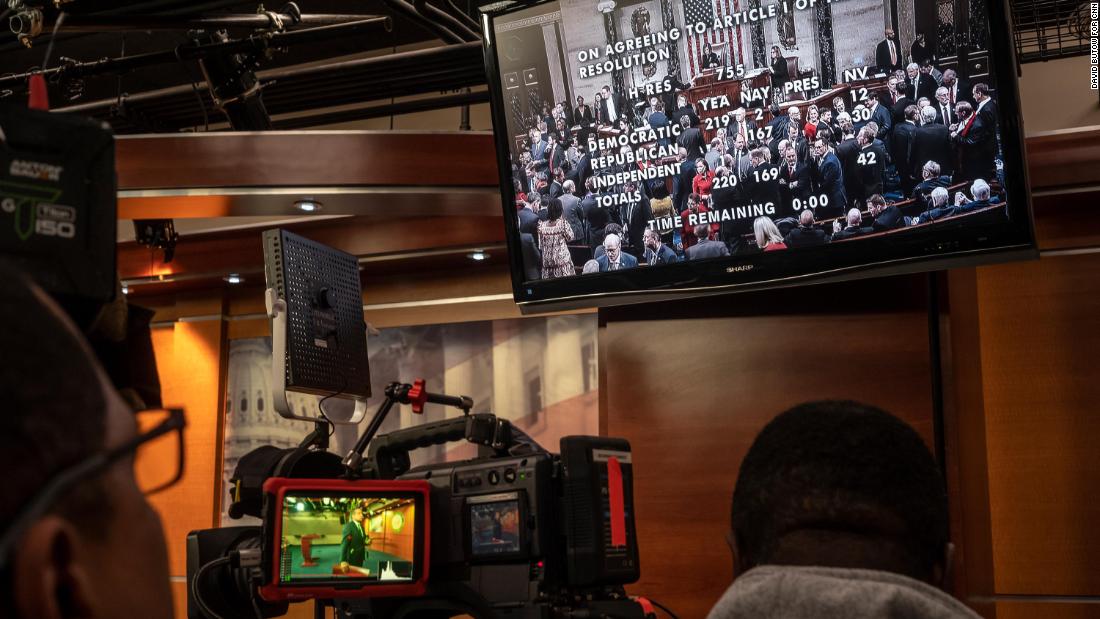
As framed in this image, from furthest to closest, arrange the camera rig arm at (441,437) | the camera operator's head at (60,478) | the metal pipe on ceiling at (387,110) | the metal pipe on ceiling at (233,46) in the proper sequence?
the metal pipe on ceiling at (387,110) → the metal pipe on ceiling at (233,46) → the camera rig arm at (441,437) → the camera operator's head at (60,478)

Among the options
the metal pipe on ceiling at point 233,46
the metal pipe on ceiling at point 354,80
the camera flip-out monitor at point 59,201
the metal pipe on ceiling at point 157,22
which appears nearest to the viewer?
the camera flip-out monitor at point 59,201

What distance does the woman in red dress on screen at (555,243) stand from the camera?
2852mm

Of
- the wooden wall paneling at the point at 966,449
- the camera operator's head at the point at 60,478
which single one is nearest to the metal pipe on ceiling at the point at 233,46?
the wooden wall paneling at the point at 966,449

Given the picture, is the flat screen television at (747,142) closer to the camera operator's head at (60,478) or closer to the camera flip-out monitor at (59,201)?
the camera flip-out monitor at (59,201)

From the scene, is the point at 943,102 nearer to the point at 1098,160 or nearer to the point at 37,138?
the point at 1098,160

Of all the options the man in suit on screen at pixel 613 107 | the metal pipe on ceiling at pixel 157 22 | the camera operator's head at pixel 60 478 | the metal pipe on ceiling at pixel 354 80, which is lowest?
the camera operator's head at pixel 60 478

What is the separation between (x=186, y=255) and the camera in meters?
4.80

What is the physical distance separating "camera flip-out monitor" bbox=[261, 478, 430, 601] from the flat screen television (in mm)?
958

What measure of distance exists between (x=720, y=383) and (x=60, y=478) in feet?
7.88

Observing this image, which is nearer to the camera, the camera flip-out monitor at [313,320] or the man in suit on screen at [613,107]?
the camera flip-out monitor at [313,320]

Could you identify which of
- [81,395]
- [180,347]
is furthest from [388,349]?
[81,395]

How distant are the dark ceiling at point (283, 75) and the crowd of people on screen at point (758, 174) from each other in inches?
60.6

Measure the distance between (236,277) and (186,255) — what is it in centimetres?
25

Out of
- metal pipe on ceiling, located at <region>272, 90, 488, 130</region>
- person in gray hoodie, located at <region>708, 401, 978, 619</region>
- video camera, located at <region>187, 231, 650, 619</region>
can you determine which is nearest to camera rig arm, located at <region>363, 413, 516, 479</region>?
video camera, located at <region>187, 231, 650, 619</region>
